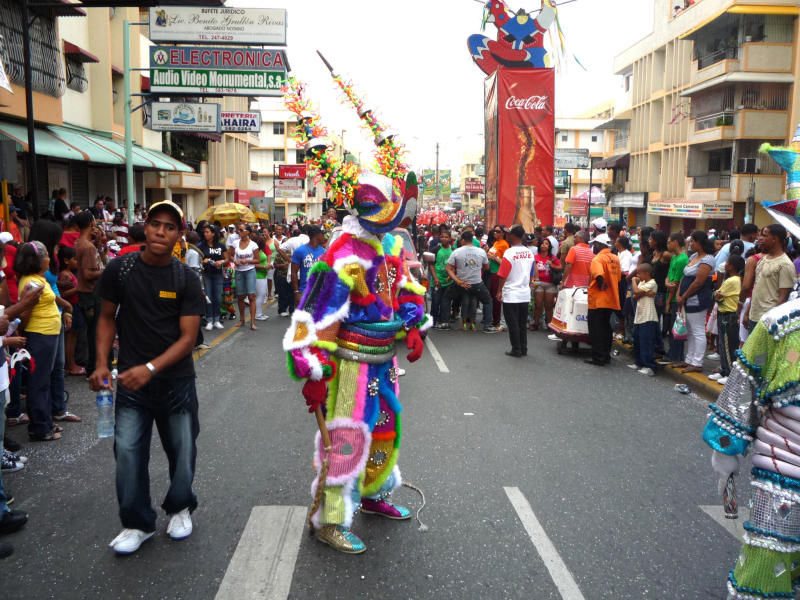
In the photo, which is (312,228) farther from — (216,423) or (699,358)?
(699,358)

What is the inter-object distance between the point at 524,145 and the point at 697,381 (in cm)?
971

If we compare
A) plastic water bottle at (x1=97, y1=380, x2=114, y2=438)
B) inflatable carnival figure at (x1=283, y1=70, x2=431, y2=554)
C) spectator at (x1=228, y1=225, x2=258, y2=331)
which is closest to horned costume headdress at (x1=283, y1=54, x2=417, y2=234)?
inflatable carnival figure at (x1=283, y1=70, x2=431, y2=554)

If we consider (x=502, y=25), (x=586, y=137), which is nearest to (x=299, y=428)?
(x=502, y=25)

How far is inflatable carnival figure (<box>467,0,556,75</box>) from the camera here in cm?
1842

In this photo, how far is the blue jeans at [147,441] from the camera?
3619mm

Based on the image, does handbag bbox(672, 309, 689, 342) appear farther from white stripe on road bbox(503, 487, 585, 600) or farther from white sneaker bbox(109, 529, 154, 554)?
white sneaker bbox(109, 529, 154, 554)

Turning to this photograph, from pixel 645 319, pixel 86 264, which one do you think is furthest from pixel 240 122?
pixel 645 319

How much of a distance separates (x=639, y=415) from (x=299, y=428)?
3.50 m

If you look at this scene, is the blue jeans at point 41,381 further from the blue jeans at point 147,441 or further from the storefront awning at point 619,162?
the storefront awning at point 619,162

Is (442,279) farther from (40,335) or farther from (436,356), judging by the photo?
(40,335)

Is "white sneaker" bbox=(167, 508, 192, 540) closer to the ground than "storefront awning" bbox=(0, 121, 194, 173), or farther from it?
closer to the ground

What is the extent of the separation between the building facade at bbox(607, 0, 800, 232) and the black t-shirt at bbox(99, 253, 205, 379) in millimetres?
26561

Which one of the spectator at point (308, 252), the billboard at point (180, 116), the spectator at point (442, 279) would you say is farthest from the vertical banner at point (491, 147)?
the spectator at point (308, 252)

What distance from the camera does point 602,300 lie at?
9.16m
